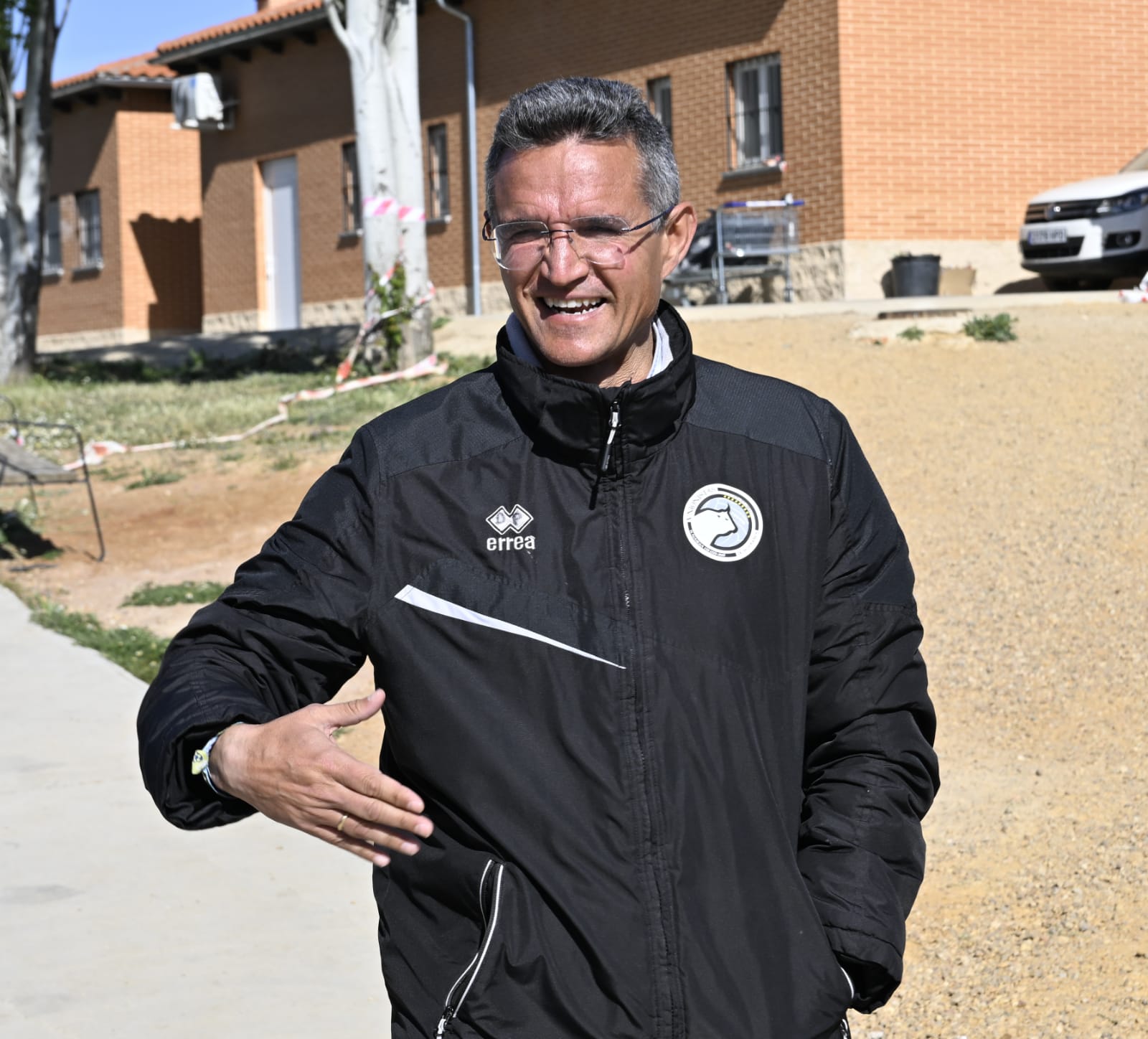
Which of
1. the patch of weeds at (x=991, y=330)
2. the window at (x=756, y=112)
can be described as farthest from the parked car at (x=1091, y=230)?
the patch of weeds at (x=991, y=330)

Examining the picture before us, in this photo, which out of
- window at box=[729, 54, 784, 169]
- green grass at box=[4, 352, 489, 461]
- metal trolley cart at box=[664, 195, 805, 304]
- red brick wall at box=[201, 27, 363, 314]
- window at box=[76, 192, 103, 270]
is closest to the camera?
green grass at box=[4, 352, 489, 461]

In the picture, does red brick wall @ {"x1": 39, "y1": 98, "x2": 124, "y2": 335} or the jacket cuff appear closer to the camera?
the jacket cuff

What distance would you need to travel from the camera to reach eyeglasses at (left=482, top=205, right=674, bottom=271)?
7.58 feet

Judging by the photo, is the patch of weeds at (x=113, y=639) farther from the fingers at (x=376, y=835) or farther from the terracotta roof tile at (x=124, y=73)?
the terracotta roof tile at (x=124, y=73)

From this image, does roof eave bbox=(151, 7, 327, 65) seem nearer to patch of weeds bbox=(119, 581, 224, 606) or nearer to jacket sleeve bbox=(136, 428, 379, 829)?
patch of weeds bbox=(119, 581, 224, 606)

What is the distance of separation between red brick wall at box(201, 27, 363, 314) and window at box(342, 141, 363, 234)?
0.12 metres

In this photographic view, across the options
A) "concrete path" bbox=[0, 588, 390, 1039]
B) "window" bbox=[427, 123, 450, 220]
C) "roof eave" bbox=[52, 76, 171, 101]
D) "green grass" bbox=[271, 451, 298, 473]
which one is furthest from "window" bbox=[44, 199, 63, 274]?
"concrete path" bbox=[0, 588, 390, 1039]

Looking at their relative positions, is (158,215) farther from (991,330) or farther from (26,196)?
(991,330)

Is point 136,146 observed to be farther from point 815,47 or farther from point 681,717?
point 681,717

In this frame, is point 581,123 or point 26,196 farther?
point 26,196

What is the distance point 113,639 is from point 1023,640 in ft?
15.0

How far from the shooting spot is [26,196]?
21562 mm

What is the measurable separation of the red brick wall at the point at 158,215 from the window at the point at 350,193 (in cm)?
666

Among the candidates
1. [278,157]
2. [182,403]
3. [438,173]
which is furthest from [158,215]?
[182,403]
